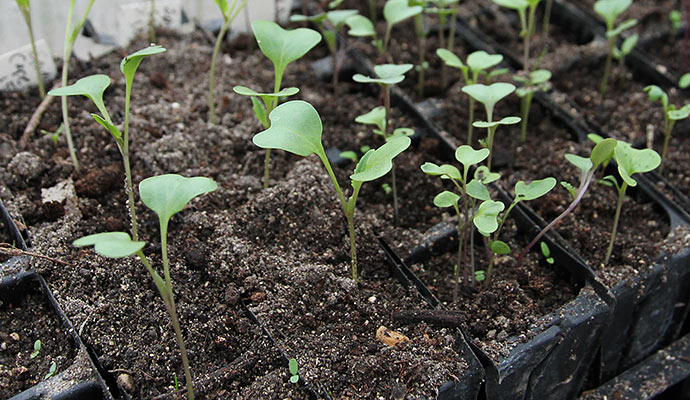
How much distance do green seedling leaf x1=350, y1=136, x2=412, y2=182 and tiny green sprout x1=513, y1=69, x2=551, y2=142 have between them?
0.60m

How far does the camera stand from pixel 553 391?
4.25ft

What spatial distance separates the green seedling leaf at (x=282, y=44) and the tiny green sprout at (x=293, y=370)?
0.54m

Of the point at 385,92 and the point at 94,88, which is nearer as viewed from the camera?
the point at 94,88

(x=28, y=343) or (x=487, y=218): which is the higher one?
(x=487, y=218)

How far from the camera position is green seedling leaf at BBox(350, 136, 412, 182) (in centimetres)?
100

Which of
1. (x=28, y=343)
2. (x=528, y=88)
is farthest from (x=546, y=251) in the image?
(x=28, y=343)

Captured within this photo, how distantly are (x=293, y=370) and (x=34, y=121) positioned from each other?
90 cm

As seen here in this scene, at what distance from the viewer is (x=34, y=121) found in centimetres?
155

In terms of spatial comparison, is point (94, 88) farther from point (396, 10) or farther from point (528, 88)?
point (528, 88)

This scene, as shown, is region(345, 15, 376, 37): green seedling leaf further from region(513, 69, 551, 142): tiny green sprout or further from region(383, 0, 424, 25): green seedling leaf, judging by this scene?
region(513, 69, 551, 142): tiny green sprout

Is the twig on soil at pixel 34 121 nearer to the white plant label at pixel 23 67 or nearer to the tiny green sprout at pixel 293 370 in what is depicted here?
the white plant label at pixel 23 67

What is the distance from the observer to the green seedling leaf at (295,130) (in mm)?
1015

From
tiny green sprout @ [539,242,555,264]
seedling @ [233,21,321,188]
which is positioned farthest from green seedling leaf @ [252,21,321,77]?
tiny green sprout @ [539,242,555,264]

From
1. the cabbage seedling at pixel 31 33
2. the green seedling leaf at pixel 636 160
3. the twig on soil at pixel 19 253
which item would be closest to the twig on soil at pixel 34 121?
the cabbage seedling at pixel 31 33
